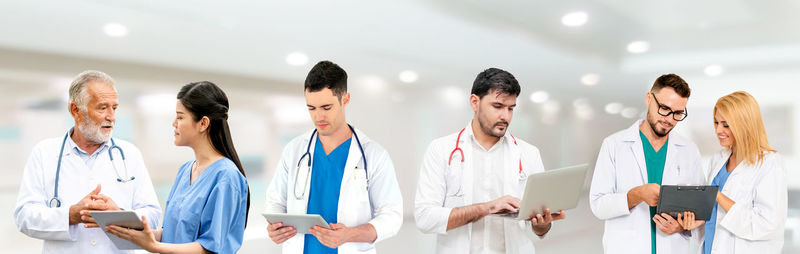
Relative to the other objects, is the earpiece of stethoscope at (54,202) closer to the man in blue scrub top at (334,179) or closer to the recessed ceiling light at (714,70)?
the man in blue scrub top at (334,179)

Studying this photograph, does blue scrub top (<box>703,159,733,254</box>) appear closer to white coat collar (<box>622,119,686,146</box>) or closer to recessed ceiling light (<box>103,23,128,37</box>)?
white coat collar (<box>622,119,686,146</box>)

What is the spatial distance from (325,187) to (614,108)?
2962 millimetres

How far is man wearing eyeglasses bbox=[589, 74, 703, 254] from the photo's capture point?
11.0 ft

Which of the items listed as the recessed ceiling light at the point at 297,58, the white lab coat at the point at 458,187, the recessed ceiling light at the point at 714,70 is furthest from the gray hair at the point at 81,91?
the recessed ceiling light at the point at 714,70

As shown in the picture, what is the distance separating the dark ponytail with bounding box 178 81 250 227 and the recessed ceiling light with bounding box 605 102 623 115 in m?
3.37

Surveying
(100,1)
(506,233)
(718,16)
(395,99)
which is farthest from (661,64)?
(100,1)

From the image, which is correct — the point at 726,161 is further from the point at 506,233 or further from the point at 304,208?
the point at 304,208

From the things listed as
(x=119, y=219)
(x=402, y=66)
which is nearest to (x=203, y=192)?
(x=119, y=219)

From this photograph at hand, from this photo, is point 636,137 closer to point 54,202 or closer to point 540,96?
point 540,96

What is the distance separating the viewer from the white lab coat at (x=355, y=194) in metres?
2.86

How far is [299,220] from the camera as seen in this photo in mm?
2578

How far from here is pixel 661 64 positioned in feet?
15.7

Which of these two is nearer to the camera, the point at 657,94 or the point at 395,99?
the point at 657,94

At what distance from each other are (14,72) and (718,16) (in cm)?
496
